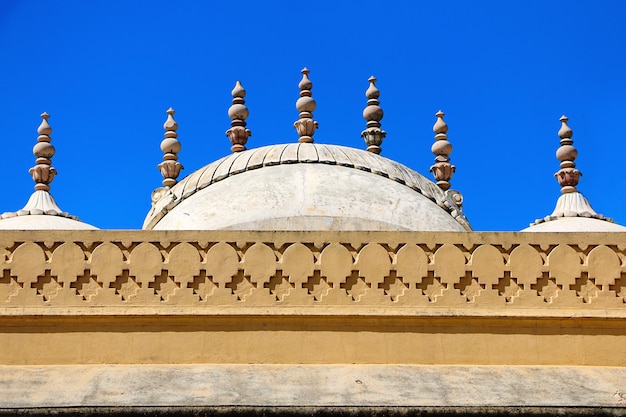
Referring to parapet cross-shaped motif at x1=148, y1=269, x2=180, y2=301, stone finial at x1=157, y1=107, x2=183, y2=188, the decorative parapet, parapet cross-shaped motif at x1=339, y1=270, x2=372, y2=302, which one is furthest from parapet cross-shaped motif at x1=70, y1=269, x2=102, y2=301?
stone finial at x1=157, y1=107, x2=183, y2=188

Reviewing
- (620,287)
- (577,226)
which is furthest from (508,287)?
(577,226)

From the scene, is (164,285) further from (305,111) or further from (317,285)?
(305,111)

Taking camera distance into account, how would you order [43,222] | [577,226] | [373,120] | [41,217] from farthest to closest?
[373,120] → [41,217] → [43,222] → [577,226]

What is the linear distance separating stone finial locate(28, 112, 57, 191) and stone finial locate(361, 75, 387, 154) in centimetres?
389

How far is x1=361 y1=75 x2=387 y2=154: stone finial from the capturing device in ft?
45.8

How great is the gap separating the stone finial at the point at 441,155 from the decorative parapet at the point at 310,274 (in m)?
5.55

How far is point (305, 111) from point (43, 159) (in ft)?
11.2

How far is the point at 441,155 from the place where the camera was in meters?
14.0

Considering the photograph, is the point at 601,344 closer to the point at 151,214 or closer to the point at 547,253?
the point at 547,253

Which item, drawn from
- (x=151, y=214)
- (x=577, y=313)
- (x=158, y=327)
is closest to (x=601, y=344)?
(x=577, y=313)

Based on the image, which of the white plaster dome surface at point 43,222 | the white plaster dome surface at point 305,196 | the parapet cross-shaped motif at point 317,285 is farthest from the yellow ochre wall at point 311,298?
the white plaster dome surface at point 43,222

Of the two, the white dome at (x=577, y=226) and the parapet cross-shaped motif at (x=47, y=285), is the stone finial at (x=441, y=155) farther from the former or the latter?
the parapet cross-shaped motif at (x=47, y=285)

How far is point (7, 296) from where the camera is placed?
791 cm

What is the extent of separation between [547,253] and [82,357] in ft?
10.9
